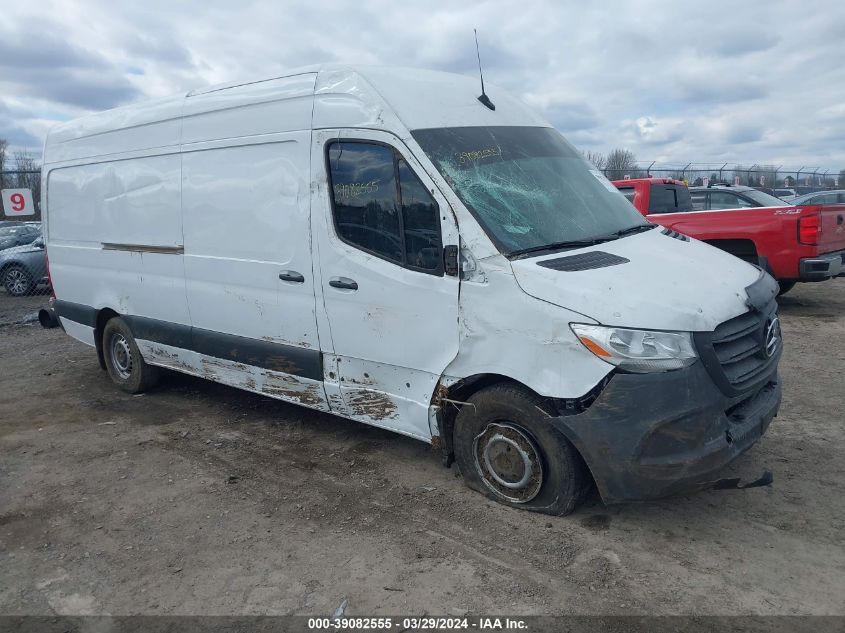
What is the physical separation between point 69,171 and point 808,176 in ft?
118

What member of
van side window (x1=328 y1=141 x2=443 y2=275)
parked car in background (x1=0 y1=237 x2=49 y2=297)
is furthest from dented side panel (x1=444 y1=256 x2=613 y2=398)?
parked car in background (x1=0 y1=237 x2=49 y2=297)

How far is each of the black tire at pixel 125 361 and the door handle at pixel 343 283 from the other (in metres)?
3.00

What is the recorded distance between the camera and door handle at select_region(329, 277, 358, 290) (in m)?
4.40

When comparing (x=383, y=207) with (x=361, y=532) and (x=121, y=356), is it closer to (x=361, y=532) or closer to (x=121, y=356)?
(x=361, y=532)

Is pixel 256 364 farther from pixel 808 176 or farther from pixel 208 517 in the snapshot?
pixel 808 176

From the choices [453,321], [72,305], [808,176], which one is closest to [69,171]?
[72,305]

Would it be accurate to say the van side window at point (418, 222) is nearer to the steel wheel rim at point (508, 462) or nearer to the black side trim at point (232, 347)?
the steel wheel rim at point (508, 462)

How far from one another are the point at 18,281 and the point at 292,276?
471 inches

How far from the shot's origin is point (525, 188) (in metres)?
4.28

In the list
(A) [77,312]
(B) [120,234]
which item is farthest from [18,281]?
(B) [120,234]

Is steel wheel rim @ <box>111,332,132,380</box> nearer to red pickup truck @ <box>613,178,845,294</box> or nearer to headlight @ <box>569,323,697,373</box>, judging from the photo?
headlight @ <box>569,323,697,373</box>

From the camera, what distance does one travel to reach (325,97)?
14.9 ft

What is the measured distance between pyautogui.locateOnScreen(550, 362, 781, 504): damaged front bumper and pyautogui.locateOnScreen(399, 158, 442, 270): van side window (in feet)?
3.91

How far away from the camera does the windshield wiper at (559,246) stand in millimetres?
3799
